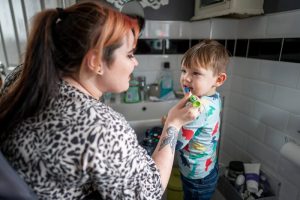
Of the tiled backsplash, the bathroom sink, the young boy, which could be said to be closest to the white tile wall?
the tiled backsplash

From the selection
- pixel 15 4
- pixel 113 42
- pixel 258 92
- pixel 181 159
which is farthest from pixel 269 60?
pixel 15 4

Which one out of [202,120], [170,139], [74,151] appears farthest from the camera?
[202,120]

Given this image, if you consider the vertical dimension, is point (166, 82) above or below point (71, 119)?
below

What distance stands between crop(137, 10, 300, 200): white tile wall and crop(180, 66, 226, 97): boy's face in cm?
46

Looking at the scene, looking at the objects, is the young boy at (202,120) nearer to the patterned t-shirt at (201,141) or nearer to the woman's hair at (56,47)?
the patterned t-shirt at (201,141)

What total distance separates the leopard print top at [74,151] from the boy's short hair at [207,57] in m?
0.57

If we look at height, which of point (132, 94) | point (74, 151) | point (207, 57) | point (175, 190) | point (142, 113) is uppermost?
point (207, 57)

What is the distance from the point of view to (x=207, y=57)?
1.01 metres

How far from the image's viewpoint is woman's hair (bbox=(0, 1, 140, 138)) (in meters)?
0.55

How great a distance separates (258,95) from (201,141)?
2.19 ft

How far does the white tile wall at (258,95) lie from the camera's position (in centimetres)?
120

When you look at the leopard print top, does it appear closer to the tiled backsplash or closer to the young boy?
the young boy

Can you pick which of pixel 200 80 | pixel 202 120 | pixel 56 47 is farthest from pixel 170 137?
pixel 56 47

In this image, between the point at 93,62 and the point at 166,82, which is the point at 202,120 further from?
the point at 166,82
